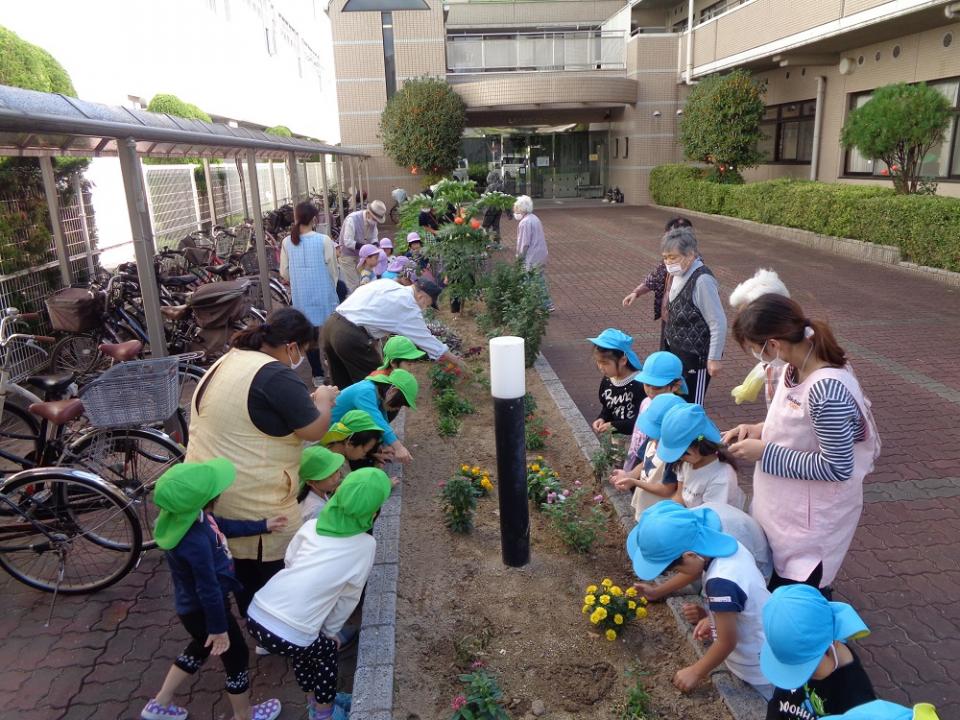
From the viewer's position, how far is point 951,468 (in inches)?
185

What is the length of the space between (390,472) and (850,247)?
1174 centimetres

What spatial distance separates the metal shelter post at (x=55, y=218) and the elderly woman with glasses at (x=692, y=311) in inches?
245

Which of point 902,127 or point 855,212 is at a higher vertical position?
point 902,127

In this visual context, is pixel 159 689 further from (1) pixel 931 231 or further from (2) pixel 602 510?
(1) pixel 931 231

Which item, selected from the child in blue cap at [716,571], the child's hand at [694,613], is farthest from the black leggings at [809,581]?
the child's hand at [694,613]

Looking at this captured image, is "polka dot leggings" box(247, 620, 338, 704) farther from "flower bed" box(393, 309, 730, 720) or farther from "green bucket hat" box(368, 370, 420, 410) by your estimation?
"green bucket hat" box(368, 370, 420, 410)

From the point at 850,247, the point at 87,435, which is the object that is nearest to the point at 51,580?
the point at 87,435

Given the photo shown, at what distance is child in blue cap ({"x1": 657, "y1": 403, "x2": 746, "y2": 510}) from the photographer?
2869 mm

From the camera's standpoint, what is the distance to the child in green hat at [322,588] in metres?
2.51

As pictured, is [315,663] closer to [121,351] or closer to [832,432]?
[832,432]

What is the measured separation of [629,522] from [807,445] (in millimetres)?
1602

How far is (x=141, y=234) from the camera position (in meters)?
4.31

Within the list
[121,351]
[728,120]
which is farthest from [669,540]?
[728,120]

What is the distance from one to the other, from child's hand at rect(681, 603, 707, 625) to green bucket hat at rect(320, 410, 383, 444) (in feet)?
5.36
